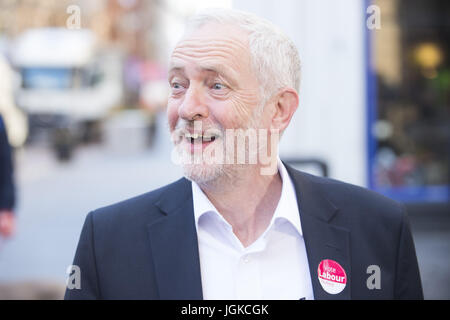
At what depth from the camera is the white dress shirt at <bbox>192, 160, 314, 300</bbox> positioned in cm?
179

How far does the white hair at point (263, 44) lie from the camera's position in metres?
1.87

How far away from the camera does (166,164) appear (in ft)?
48.2

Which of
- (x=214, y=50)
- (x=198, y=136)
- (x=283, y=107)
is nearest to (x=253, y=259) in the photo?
(x=198, y=136)

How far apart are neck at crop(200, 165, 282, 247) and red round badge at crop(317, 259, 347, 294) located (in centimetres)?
23

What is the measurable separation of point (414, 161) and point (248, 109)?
6521mm

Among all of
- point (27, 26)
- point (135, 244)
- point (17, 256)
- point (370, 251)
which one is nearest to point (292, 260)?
point (370, 251)

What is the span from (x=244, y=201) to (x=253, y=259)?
21 cm

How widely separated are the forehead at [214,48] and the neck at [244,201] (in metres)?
Answer: 0.35

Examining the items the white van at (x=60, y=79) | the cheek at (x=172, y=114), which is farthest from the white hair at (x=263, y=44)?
the white van at (x=60, y=79)

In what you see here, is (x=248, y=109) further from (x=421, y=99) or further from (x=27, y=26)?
(x=27, y=26)

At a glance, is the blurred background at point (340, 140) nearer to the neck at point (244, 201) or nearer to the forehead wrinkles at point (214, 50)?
the forehead wrinkles at point (214, 50)

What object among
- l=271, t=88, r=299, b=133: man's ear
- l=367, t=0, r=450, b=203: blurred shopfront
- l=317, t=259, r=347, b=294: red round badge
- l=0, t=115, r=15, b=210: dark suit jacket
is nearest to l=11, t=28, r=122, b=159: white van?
l=367, t=0, r=450, b=203: blurred shopfront

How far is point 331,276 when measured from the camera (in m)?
1.78
